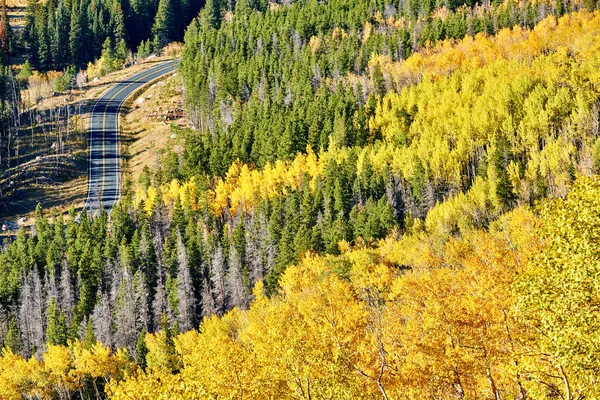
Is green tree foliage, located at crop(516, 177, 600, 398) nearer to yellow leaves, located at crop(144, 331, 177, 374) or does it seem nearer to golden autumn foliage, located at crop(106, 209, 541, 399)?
golden autumn foliage, located at crop(106, 209, 541, 399)

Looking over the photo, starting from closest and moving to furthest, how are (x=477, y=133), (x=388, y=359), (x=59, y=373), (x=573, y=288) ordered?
(x=573, y=288) < (x=388, y=359) < (x=59, y=373) < (x=477, y=133)

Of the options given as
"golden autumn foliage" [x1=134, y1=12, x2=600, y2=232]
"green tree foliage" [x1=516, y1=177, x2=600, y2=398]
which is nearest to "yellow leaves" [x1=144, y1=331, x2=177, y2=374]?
"golden autumn foliage" [x1=134, y1=12, x2=600, y2=232]

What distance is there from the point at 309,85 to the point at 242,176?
42.5 m

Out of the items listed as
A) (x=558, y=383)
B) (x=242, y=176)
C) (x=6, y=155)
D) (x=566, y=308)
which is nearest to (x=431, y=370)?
(x=558, y=383)

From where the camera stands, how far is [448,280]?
196 feet

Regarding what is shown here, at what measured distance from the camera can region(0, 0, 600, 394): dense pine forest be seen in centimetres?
4250

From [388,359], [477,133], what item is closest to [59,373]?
[388,359]

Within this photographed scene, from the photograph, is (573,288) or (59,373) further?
(59,373)

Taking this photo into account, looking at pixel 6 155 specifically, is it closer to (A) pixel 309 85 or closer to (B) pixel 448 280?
(A) pixel 309 85

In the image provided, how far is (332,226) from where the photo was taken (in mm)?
127500

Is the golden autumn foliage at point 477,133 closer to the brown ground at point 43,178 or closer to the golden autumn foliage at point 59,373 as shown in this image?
the brown ground at point 43,178

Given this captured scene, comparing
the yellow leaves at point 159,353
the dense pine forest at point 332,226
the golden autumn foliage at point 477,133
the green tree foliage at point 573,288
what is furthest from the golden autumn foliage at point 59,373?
the green tree foliage at point 573,288

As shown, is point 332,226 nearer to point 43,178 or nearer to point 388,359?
point 388,359

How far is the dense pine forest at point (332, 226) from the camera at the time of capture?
42.5 metres
